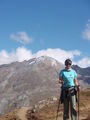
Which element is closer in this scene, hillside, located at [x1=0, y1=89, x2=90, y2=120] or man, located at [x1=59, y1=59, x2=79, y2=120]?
man, located at [x1=59, y1=59, x2=79, y2=120]

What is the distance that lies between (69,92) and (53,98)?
2866 cm

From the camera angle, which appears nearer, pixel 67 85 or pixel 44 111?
pixel 67 85

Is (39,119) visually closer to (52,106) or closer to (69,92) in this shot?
(52,106)

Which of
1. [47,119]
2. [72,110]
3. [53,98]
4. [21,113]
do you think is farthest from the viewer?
[53,98]

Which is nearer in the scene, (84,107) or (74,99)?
(74,99)

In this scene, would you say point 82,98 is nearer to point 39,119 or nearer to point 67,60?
point 39,119

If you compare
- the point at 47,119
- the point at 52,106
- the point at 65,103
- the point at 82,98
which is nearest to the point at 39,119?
the point at 47,119

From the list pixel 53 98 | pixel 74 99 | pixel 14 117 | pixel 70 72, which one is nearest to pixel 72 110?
pixel 74 99

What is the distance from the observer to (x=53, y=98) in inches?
1838

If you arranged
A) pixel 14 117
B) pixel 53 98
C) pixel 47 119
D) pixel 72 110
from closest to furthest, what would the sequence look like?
pixel 72 110 < pixel 47 119 < pixel 14 117 < pixel 53 98

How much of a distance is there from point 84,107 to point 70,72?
20596mm

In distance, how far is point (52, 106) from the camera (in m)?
42.0

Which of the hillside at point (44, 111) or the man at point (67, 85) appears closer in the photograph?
the man at point (67, 85)

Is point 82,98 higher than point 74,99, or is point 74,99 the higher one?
point 82,98
